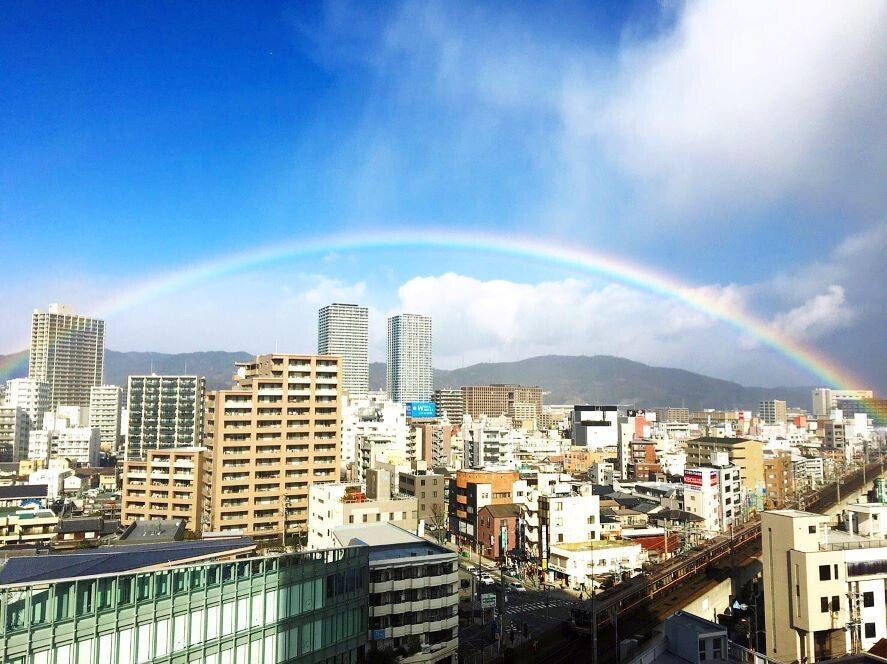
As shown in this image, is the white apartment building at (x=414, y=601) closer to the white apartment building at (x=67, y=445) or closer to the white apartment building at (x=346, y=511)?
the white apartment building at (x=346, y=511)

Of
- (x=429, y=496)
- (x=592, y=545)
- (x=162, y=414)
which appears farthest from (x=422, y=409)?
(x=592, y=545)

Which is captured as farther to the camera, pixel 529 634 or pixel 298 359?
pixel 298 359

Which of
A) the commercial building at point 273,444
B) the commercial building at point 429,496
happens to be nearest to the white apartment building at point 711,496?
the commercial building at point 429,496

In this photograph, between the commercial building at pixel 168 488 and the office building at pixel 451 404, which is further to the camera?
the office building at pixel 451 404

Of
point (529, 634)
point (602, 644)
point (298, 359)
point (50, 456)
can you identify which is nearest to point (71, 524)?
point (298, 359)

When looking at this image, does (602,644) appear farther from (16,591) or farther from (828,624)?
(16,591)
